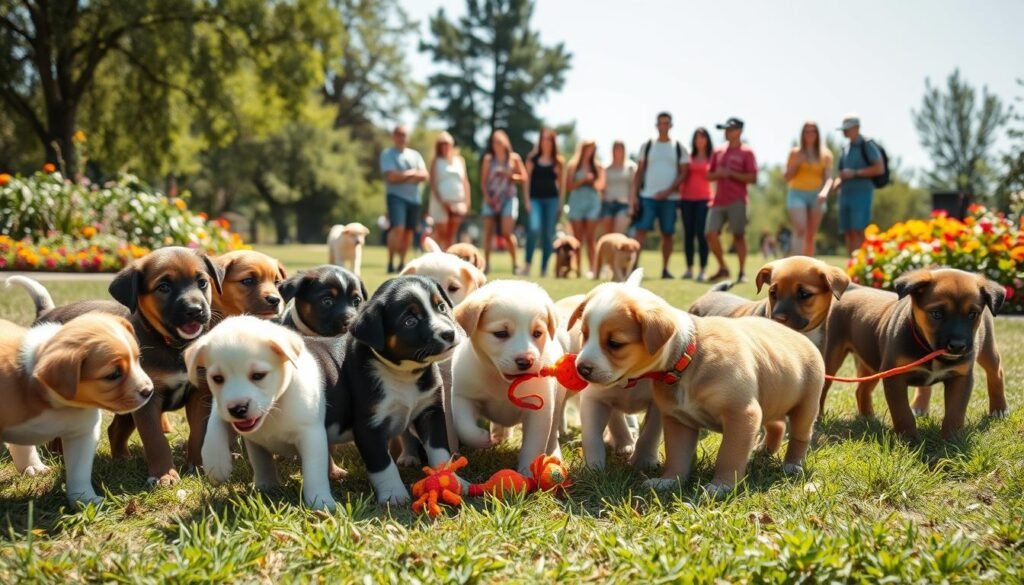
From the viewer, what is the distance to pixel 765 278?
20.4ft

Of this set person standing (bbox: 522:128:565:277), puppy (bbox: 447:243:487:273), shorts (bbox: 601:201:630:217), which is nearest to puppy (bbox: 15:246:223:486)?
puppy (bbox: 447:243:487:273)

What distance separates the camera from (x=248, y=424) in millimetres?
3807

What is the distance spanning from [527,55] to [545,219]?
56112 mm

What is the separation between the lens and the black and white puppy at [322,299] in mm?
5230

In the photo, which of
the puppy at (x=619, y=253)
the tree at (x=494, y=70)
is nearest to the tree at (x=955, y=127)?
the tree at (x=494, y=70)

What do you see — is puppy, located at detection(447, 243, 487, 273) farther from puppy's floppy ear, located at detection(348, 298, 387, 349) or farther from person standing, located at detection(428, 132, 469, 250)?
person standing, located at detection(428, 132, 469, 250)

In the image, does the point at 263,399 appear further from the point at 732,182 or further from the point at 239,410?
the point at 732,182

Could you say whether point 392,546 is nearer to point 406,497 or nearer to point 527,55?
point 406,497

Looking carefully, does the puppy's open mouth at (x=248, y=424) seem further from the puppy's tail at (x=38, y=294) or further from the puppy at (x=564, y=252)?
the puppy at (x=564, y=252)

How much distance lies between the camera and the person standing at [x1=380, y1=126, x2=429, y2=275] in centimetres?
1658

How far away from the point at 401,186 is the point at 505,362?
1290cm

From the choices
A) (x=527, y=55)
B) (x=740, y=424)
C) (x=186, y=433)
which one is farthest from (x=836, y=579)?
(x=527, y=55)

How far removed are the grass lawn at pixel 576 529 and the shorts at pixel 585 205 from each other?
1284 cm

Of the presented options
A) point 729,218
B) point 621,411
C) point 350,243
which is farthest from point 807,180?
point 621,411
